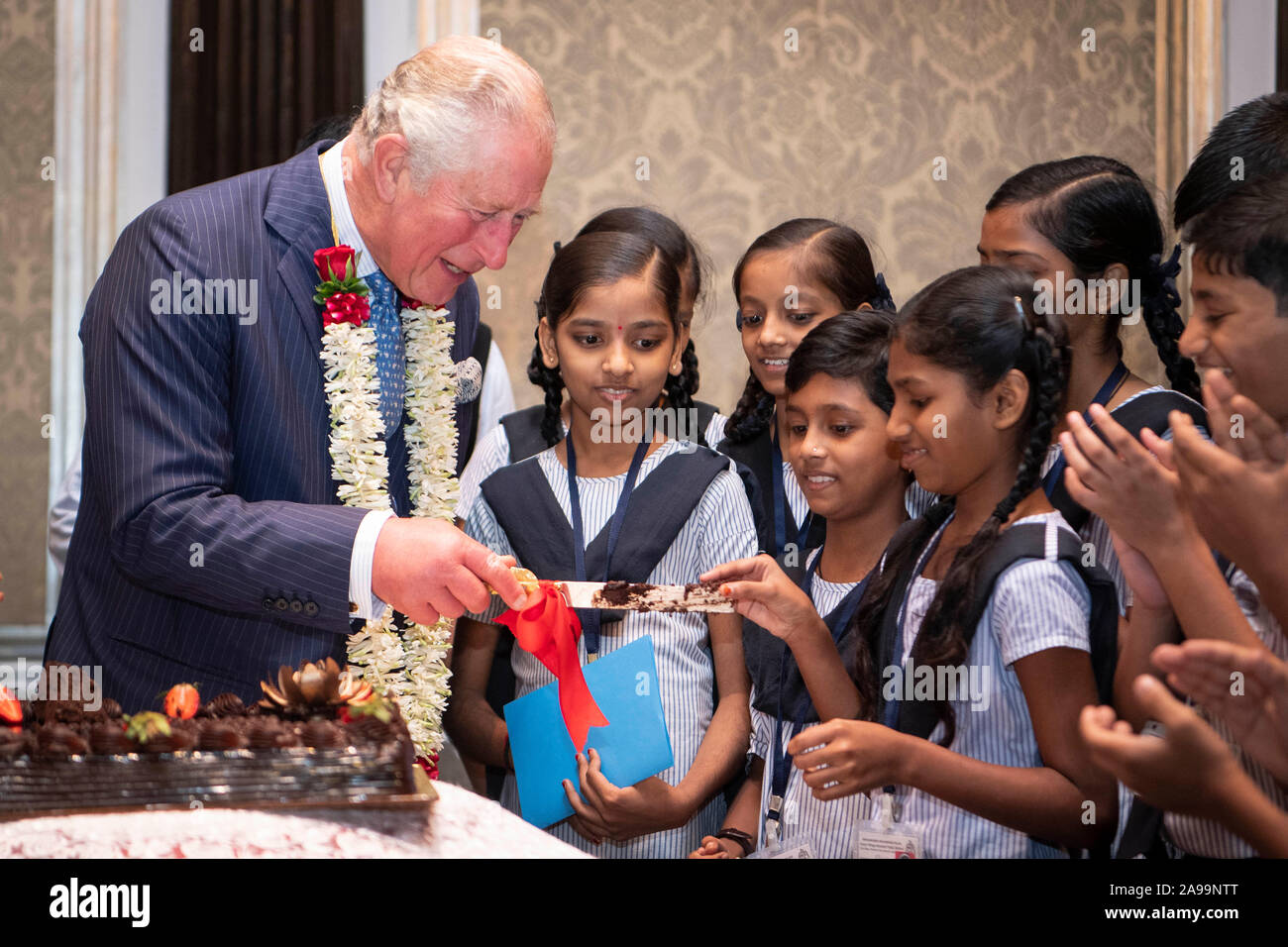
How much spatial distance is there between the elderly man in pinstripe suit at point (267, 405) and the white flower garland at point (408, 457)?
0.16 feet

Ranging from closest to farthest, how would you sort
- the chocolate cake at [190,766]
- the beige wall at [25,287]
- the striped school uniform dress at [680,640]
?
the chocolate cake at [190,766], the striped school uniform dress at [680,640], the beige wall at [25,287]

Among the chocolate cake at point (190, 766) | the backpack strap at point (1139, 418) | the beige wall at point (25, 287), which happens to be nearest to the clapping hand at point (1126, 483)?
the backpack strap at point (1139, 418)

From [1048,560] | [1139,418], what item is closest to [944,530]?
[1048,560]

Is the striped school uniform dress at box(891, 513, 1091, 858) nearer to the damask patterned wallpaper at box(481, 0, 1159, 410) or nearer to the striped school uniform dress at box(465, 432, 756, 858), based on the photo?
the striped school uniform dress at box(465, 432, 756, 858)

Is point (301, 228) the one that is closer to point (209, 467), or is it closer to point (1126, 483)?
point (209, 467)

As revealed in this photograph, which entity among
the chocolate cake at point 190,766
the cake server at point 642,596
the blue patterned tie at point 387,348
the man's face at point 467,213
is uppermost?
the man's face at point 467,213

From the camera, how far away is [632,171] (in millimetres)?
4703

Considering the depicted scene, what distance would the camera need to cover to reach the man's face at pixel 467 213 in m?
2.28

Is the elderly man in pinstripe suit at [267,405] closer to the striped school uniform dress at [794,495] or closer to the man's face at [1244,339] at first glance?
the striped school uniform dress at [794,495]

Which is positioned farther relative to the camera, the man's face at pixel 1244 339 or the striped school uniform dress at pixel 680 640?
the striped school uniform dress at pixel 680 640

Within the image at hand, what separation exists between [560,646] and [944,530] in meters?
0.77

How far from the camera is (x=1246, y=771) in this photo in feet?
5.79
